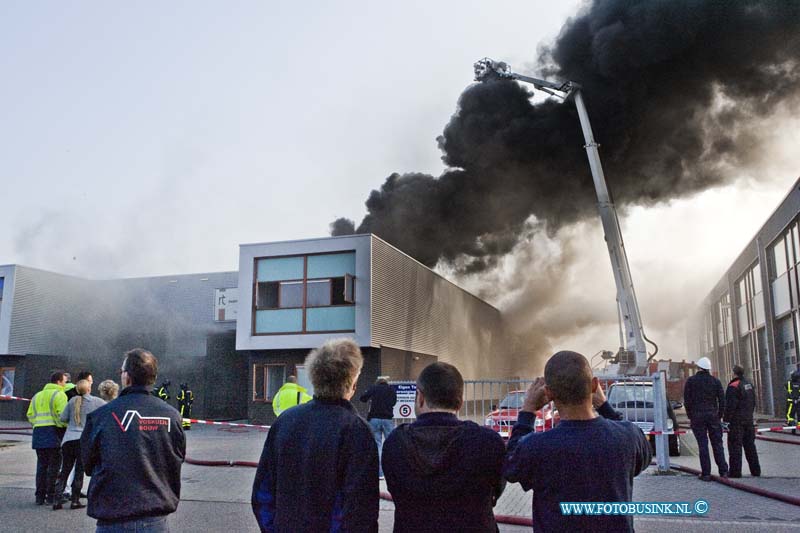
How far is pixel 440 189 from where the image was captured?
27688 millimetres

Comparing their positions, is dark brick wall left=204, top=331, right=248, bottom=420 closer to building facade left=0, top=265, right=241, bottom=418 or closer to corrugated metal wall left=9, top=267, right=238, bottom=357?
building facade left=0, top=265, right=241, bottom=418

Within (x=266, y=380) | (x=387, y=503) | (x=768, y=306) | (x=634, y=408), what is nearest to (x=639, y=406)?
(x=634, y=408)

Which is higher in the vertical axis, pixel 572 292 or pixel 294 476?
pixel 572 292

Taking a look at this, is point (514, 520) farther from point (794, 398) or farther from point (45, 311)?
point (45, 311)

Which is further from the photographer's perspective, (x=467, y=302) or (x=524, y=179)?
(x=467, y=302)

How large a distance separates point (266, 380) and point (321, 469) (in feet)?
67.5

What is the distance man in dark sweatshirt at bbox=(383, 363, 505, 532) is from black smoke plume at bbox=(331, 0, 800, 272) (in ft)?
70.6

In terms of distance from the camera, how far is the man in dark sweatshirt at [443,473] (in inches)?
106

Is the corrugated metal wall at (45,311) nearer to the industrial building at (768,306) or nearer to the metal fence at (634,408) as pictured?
the metal fence at (634,408)

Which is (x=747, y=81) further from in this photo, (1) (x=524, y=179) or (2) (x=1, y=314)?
(2) (x=1, y=314)

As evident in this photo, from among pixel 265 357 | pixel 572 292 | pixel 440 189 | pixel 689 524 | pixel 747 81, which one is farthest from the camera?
pixel 572 292

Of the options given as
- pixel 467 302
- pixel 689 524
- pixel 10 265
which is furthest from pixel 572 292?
pixel 689 524

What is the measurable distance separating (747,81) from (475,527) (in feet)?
73.0

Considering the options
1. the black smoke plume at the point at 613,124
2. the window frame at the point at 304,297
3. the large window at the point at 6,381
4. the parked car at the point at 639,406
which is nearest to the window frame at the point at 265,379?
the window frame at the point at 304,297
